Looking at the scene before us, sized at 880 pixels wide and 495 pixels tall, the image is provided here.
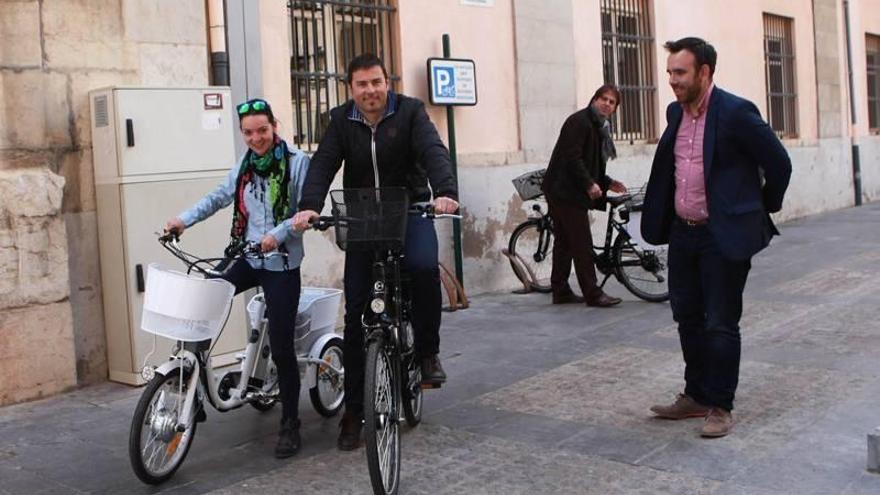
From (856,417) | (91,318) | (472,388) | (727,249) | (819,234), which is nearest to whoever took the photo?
(727,249)

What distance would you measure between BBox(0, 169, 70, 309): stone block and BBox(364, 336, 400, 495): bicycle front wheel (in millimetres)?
2791

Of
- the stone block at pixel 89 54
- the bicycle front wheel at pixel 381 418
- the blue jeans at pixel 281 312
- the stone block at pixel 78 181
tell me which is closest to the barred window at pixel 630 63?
the stone block at pixel 89 54

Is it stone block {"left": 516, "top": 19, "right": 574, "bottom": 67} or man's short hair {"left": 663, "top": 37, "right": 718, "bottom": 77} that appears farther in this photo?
stone block {"left": 516, "top": 19, "right": 574, "bottom": 67}

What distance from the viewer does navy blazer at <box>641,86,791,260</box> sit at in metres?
4.73

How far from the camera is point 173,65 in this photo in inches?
271

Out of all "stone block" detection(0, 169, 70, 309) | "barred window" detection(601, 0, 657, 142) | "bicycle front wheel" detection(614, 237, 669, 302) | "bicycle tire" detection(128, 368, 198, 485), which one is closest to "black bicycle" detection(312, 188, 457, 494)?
"bicycle tire" detection(128, 368, 198, 485)

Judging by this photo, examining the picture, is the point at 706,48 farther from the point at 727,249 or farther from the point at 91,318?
the point at 91,318

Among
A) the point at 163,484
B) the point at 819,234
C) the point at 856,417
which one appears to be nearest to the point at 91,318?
the point at 163,484

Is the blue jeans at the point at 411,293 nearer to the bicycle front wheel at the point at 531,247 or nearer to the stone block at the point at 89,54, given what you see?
the stone block at the point at 89,54

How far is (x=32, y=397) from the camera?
6.20 m

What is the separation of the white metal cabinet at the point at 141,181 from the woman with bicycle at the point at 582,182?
2.98 m

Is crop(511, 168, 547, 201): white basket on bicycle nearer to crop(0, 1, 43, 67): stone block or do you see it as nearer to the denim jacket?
crop(0, 1, 43, 67): stone block

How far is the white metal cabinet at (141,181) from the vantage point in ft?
20.6

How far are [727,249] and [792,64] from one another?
1251 centimetres
